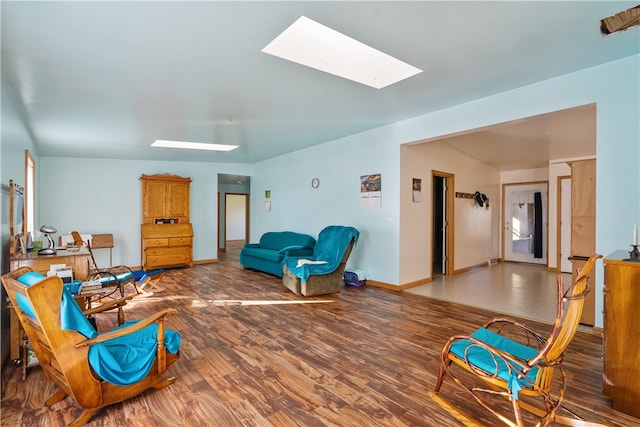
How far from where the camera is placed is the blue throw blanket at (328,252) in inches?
185

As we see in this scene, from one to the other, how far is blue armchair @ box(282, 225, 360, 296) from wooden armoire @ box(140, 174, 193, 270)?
10.8ft

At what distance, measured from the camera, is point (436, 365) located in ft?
8.59

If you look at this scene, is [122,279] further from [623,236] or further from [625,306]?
[623,236]

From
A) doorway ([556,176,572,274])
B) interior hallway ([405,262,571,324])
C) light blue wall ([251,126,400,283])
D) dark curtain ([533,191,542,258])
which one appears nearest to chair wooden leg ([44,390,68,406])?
light blue wall ([251,126,400,283])

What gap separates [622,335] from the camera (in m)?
2.01

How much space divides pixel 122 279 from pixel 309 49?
3.74 metres

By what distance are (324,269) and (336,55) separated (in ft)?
9.85

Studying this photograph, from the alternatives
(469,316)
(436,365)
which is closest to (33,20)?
(436,365)

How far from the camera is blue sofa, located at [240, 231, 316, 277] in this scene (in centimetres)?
604

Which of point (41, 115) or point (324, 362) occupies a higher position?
point (41, 115)

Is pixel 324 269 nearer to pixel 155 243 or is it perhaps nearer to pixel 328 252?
pixel 328 252

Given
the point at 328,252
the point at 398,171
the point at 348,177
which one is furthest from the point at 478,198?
the point at 328,252

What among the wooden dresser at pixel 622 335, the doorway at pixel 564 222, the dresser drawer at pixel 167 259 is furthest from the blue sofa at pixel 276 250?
the doorway at pixel 564 222

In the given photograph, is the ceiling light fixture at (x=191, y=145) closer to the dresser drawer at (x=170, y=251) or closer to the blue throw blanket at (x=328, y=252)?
the dresser drawer at (x=170, y=251)
